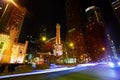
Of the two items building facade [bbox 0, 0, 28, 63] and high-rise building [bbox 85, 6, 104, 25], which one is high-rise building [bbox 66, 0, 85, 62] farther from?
building facade [bbox 0, 0, 28, 63]

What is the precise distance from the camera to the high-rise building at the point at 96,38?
106 metres

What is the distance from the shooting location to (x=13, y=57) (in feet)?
152

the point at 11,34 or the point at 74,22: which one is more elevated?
the point at 74,22

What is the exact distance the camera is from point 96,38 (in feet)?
393

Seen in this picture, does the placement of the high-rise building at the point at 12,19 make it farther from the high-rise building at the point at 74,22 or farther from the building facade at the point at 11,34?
the high-rise building at the point at 74,22

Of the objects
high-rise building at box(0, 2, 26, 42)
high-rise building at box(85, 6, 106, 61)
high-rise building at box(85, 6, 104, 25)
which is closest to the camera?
high-rise building at box(0, 2, 26, 42)

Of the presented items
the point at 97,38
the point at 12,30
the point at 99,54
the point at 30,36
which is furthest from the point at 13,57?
the point at 97,38

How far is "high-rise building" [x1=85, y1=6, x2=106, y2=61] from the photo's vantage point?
106 m

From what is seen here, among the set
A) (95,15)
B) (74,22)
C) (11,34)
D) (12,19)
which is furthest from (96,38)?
(11,34)

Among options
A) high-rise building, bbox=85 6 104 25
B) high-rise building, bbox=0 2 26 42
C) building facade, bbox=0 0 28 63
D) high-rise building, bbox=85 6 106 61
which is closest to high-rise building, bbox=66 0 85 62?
high-rise building, bbox=85 6 106 61

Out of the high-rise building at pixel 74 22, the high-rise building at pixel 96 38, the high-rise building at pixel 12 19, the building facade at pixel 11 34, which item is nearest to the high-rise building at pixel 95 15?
the high-rise building at pixel 96 38

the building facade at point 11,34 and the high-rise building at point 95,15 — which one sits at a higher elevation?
the high-rise building at point 95,15

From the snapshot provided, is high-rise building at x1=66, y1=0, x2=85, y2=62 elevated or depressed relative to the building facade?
elevated

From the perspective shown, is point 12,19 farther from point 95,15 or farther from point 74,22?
point 95,15
